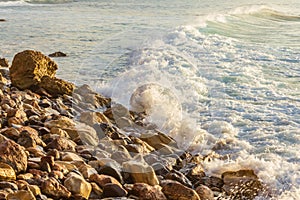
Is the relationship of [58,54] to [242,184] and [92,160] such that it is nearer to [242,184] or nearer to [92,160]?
[92,160]

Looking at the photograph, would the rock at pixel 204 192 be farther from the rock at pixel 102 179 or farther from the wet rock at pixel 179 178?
the rock at pixel 102 179

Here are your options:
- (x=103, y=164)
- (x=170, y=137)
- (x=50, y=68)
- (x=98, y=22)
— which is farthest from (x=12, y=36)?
(x=103, y=164)

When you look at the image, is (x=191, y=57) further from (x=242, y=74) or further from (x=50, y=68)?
(x=50, y=68)

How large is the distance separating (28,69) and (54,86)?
55cm

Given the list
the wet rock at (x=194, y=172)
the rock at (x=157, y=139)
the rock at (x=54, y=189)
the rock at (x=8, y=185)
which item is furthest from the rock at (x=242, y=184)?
the rock at (x=8, y=185)

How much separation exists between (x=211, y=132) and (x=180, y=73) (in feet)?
10.5

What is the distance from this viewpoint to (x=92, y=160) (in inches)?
170

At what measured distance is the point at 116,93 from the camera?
768 centimetres

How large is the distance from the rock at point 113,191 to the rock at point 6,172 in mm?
712

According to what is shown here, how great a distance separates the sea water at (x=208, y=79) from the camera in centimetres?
546

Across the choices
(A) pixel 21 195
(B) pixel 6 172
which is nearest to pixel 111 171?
(B) pixel 6 172

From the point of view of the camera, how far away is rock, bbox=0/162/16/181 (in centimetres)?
324

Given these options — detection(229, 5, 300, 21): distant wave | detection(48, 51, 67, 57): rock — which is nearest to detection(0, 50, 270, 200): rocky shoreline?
detection(48, 51, 67, 57): rock

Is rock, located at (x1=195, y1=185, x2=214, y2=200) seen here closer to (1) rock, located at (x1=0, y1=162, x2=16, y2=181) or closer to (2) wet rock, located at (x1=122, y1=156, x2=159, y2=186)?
(2) wet rock, located at (x1=122, y1=156, x2=159, y2=186)
